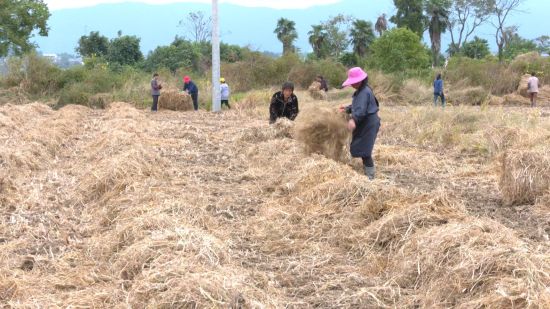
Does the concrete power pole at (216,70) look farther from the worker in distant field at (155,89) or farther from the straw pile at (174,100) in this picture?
the worker in distant field at (155,89)

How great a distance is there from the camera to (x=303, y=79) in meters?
26.4

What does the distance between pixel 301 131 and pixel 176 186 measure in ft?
5.71

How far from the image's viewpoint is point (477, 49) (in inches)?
1870

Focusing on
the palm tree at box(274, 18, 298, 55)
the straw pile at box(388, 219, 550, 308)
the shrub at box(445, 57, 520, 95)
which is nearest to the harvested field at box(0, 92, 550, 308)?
the straw pile at box(388, 219, 550, 308)

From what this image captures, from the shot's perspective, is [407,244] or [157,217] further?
[157,217]

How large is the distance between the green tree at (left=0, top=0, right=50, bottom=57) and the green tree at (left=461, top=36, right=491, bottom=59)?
3244 cm

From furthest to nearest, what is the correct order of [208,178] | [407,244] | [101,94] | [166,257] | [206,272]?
[101,94] < [208,178] < [407,244] < [166,257] < [206,272]

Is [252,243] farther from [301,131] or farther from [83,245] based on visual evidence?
[301,131]

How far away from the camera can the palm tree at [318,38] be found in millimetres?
45344

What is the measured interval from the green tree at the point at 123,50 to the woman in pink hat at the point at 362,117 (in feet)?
126

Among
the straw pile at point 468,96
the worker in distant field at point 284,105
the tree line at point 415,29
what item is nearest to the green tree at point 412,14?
the tree line at point 415,29

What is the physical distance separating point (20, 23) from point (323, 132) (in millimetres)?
26433

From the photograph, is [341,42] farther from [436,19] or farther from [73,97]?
[73,97]

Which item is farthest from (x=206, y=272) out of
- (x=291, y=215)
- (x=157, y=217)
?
(x=291, y=215)
